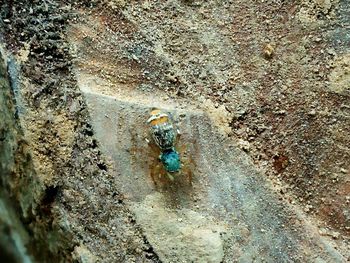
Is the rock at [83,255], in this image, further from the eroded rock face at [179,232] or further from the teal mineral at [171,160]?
the teal mineral at [171,160]

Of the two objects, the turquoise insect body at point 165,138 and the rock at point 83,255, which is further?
the rock at point 83,255

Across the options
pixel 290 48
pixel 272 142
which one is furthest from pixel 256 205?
pixel 290 48

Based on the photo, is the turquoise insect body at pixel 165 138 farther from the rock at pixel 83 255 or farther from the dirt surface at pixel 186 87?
the rock at pixel 83 255

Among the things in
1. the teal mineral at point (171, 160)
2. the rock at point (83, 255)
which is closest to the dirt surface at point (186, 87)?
the rock at point (83, 255)

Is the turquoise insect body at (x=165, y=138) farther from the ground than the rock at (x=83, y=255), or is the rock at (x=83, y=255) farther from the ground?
the turquoise insect body at (x=165, y=138)

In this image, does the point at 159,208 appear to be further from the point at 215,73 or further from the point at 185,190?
the point at 215,73

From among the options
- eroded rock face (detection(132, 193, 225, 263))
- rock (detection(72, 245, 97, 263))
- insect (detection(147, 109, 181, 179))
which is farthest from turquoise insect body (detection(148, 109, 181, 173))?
rock (detection(72, 245, 97, 263))

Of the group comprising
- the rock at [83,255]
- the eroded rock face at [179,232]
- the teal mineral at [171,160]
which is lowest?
the rock at [83,255]
